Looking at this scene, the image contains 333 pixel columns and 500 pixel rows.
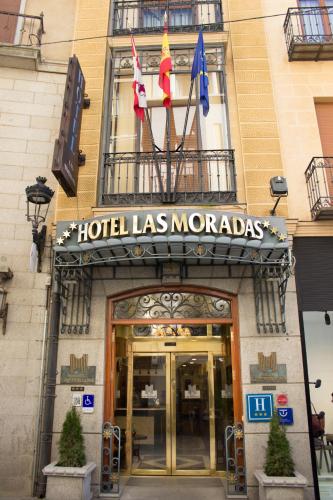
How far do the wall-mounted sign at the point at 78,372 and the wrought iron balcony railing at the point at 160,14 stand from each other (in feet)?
26.7

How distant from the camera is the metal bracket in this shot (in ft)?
24.3

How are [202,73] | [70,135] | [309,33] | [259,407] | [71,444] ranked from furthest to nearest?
[309,33]
[202,73]
[70,135]
[259,407]
[71,444]

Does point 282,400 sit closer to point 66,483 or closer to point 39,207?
point 66,483

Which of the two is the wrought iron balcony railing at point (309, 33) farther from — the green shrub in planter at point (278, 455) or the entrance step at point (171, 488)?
the entrance step at point (171, 488)

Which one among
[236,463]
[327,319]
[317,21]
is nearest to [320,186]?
[327,319]

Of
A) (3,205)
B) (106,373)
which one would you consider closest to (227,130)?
(3,205)

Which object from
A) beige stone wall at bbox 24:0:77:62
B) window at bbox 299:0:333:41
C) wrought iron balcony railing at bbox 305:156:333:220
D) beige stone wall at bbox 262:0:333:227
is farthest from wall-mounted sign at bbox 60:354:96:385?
window at bbox 299:0:333:41

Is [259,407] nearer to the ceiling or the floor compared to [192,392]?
nearer to the floor

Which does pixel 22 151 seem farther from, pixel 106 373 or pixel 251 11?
pixel 251 11

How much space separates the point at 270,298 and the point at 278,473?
295cm

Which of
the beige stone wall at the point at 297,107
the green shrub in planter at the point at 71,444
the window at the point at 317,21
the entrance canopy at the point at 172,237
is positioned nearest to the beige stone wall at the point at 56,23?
the beige stone wall at the point at 297,107

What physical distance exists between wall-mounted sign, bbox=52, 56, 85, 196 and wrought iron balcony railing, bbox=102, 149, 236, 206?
0.89 meters

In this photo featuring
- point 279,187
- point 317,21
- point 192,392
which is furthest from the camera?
point 317,21

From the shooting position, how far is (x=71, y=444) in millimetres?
6645
